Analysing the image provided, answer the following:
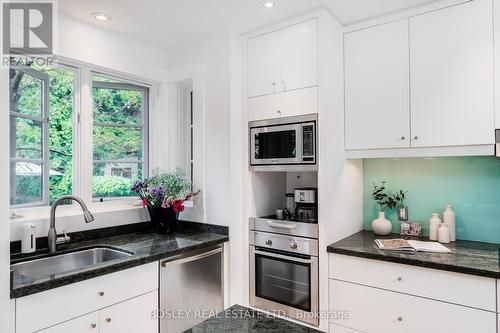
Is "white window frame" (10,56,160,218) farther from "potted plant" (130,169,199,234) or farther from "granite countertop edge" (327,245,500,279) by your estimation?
"granite countertop edge" (327,245,500,279)

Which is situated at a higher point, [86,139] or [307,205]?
[86,139]

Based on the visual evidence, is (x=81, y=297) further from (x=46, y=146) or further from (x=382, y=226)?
(x=382, y=226)

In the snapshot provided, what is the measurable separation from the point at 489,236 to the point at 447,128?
2.77 feet

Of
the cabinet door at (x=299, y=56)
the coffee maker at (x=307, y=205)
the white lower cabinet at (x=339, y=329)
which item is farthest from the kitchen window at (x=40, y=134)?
the white lower cabinet at (x=339, y=329)

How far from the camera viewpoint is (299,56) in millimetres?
2223

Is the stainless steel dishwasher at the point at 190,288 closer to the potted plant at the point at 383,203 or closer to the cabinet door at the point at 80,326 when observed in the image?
the cabinet door at the point at 80,326

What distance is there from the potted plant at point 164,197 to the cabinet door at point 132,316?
2.20 feet

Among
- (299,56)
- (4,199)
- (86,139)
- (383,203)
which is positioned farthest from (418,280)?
(86,139)

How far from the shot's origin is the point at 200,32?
2574mm

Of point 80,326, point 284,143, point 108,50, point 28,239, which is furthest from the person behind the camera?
point 108,50

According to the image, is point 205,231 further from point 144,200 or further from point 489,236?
point 489,236

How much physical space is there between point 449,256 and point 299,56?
1601 mm

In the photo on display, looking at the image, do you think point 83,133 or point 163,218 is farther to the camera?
point 163,218

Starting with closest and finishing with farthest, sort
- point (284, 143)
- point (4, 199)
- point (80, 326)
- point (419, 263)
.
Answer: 1. point (4, 199)
2. point (80, 326)
3. point (419, 263)
4. point (284, 143)
